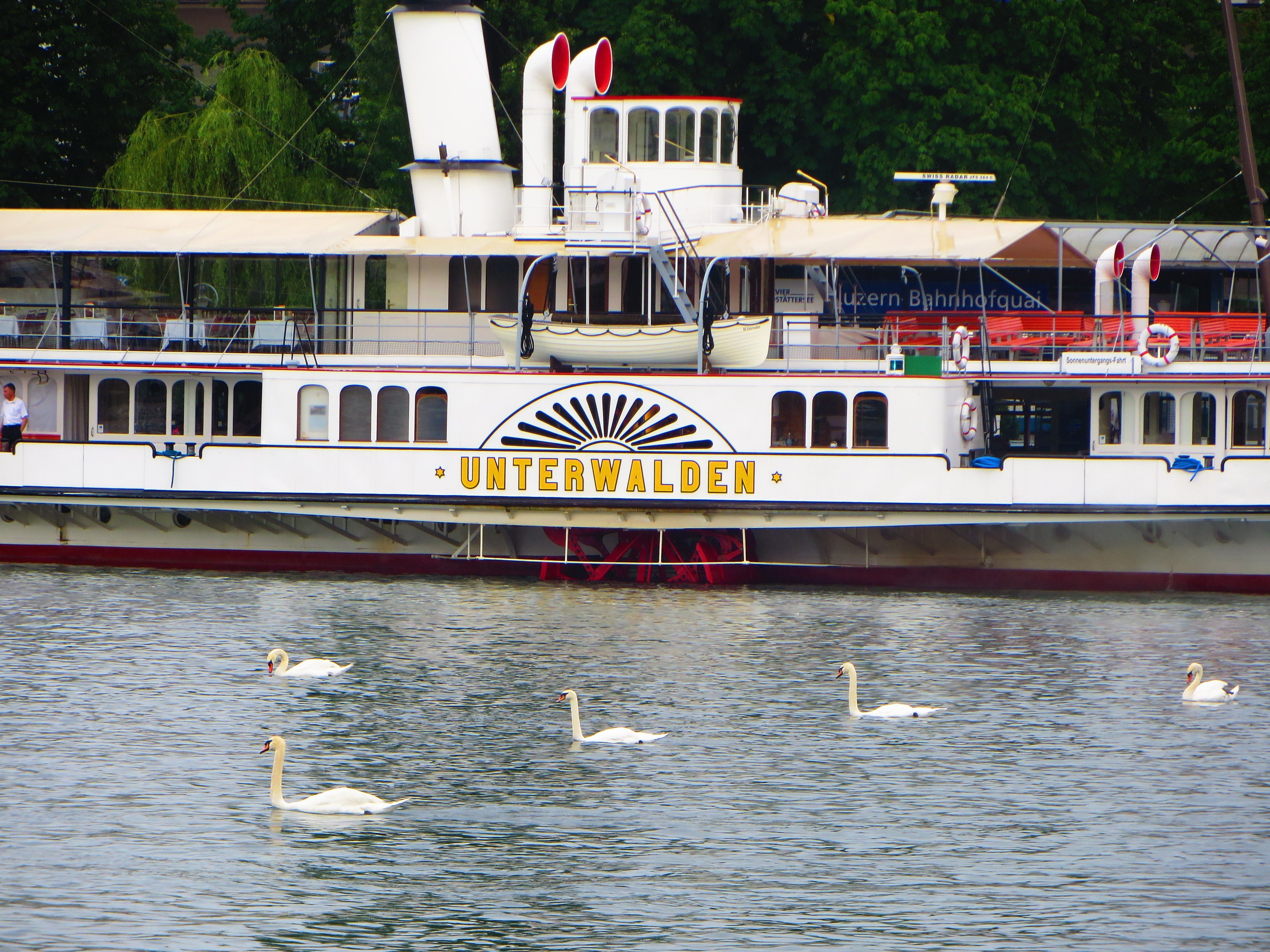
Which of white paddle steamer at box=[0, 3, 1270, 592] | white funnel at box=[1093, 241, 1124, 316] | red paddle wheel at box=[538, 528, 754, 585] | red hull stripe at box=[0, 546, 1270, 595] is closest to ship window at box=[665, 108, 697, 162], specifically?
white paddle steamer at box=[0, 3, 1270, 592]

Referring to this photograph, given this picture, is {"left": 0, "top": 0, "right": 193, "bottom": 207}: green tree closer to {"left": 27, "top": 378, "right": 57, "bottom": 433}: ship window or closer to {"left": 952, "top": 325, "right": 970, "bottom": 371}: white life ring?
{"left": 27, "top": 378, "right": 57, "bottom": 433}: ship window

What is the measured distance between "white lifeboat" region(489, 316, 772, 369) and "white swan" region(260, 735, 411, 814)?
551 inches

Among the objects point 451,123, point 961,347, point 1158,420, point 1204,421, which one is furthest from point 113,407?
point 1204,421

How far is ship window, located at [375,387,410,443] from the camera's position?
29016 mm

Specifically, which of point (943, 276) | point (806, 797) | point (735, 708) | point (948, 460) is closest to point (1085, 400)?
point (948, 460)

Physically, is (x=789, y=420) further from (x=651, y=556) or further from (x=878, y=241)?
(x=878, y=241)

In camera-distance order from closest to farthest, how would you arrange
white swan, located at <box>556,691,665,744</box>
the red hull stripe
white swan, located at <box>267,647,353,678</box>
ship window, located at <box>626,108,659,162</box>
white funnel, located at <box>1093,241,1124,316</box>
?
white swan, located at <box>556,691,665,744</box> < white swan, located at <box>267,647,353,678</box> < the red hull stripe < white funnel, located at <box>1093,241,1124,316</box> < ship window, located at <box>626,108,659,162</box>

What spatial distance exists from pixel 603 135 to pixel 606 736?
1593 centimetres

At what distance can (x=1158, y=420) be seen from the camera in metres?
29.2

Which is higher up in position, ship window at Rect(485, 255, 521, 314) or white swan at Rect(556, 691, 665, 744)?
ship window at Rect(485, 255, 521, 314)

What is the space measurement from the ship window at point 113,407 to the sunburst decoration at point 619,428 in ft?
25.5

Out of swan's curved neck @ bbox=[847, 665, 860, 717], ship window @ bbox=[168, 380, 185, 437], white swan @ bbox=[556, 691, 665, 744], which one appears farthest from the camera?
ship window @ bbox=[168, 380, 185, 437]

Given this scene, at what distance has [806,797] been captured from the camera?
15836 mm

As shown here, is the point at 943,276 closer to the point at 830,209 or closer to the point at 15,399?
the point at 830,209
